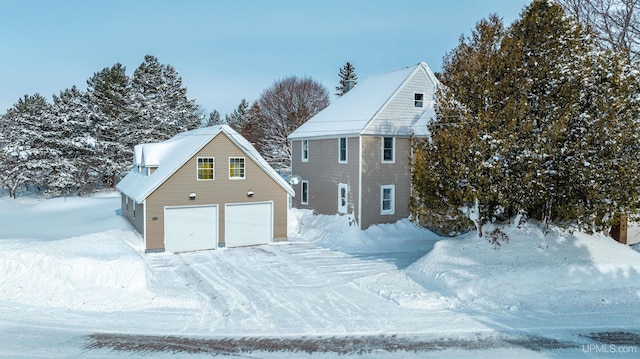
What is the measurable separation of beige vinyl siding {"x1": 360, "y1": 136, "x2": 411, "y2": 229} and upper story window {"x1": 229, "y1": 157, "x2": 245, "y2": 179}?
5.57 meters

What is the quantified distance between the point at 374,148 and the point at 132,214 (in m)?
12.0

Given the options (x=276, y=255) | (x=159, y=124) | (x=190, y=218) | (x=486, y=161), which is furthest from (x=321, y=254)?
(x=159, y=124)

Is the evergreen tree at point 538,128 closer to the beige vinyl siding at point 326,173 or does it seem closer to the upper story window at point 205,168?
the beige vinyl siding at point 326,173

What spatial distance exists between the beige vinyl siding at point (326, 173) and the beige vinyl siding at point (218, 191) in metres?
3.21

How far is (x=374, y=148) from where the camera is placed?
20375 mm

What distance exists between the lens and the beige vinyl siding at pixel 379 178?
20.2 m

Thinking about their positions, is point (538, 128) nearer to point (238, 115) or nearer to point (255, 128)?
point (255, 128)

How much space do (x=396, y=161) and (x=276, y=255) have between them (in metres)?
7.71

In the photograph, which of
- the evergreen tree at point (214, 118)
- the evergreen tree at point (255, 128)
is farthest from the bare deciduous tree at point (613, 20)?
the evergreen tree at point (214, 118)

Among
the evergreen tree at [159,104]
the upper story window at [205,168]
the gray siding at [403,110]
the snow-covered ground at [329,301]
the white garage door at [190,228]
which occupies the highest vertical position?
the evergreen tree at [159,104]

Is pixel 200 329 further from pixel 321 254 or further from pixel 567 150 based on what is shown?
pixel 567 150

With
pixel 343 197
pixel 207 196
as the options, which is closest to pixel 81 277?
pixel 207 196

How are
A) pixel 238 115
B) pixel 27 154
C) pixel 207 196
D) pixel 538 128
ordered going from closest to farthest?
pixel 538 128, pixel 207 196, pixel 27 154, pixel 238 115

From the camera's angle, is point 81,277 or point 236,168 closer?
point 81,277
